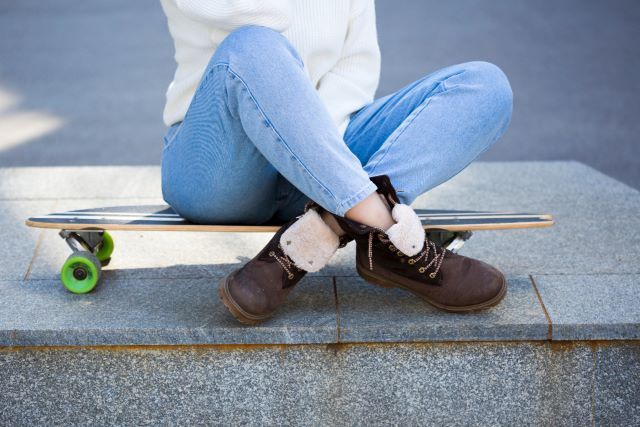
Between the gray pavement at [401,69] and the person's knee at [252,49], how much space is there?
2.46 m

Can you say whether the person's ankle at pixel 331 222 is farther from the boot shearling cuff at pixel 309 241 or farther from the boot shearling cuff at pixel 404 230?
the boot shearling cuff at pixel 404 230

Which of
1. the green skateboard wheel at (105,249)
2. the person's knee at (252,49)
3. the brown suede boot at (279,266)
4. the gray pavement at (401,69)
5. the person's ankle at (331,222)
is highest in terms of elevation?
the person's knee at (252,49)

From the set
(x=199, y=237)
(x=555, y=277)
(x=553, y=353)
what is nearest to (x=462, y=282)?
(x=553, y=353)

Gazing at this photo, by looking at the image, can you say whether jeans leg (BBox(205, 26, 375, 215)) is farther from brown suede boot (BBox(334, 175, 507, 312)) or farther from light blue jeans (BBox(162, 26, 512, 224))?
brown suede boot (BBox(334, 175, 507, 312))

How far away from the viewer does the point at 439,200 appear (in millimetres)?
3398

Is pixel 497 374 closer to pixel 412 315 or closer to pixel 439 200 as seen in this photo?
pixel 412 315

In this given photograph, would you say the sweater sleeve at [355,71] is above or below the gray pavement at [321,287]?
above

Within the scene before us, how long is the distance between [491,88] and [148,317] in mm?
1132

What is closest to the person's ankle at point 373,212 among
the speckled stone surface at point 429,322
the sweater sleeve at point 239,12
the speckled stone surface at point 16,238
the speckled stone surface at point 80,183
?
the speckled stone surface at point 429,322

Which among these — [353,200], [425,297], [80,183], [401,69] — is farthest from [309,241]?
[401,69]

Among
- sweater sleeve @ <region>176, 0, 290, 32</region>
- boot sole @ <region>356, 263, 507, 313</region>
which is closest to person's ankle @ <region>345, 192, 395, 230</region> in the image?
boot sole @ <region>356, 263, 507, 313</region>

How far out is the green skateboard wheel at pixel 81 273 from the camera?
246 centimetres

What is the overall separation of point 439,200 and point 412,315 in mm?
1130

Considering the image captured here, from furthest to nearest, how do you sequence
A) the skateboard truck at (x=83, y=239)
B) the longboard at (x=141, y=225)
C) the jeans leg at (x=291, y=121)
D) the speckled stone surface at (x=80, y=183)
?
1. the speckled stone surface at (x=80, y=183)
2. the skateboard truck at (x=83, y=239)
3. the longboard at (x=141, y=225)
4. the jeans leg at (x=291, y=121)
